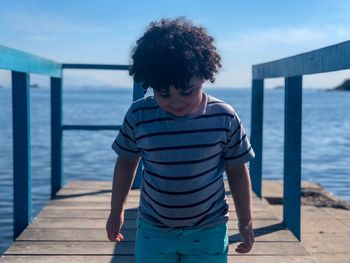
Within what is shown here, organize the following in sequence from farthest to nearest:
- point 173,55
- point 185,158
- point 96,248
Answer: point 96,248 < point 185,158 < point 173,55

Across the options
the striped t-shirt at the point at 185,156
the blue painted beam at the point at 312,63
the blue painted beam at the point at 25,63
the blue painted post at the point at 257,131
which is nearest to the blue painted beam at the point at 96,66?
the blue painted beam at the point at 25,63

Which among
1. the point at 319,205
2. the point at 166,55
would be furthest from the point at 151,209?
the point at 319,205

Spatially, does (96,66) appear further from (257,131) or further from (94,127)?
(257,131)

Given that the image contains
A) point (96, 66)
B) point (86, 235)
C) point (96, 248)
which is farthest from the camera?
point (96, 66)

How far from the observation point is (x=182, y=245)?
2.50m

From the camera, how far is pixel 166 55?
2.33 metres

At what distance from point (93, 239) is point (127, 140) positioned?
6.25 ft

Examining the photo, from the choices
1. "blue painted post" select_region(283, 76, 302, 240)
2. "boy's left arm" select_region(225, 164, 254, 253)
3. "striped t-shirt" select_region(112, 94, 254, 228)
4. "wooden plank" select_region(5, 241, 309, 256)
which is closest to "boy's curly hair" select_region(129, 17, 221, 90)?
"striped t-shirt" select_region(112, 94, 254, 228)

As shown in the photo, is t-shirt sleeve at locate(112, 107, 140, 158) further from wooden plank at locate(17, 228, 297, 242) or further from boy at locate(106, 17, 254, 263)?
wooden plank at locate(17, 228, 297, 242)

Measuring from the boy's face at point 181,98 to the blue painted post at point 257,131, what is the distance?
11.8ft

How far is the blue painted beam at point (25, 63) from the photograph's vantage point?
383 cm

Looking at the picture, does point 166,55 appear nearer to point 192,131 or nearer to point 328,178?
point 192,131

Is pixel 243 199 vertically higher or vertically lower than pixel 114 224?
higher

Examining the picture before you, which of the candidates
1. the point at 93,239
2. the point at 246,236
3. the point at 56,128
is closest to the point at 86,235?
the point at 93,239
